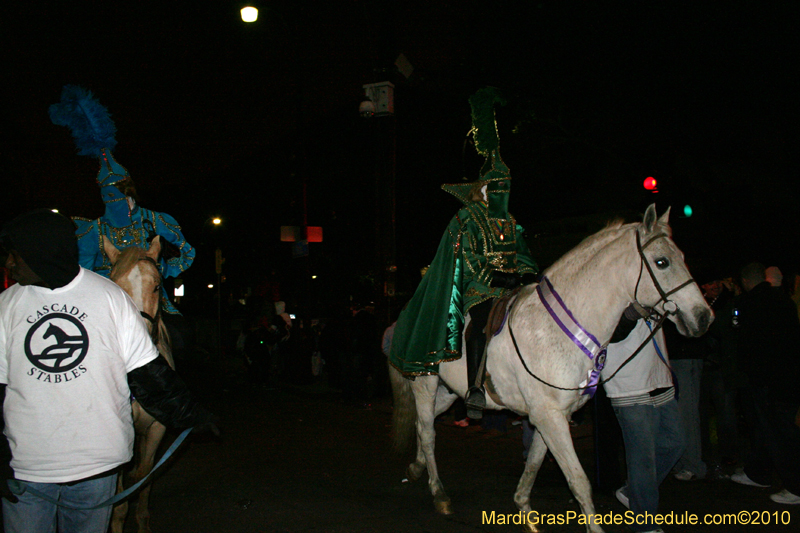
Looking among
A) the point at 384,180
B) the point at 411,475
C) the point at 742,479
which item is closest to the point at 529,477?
the point at 411,475

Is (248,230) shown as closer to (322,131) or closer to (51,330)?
(322,131)

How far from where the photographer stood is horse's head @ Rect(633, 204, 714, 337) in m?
3.87

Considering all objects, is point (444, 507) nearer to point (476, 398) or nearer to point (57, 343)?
point (476, 398)

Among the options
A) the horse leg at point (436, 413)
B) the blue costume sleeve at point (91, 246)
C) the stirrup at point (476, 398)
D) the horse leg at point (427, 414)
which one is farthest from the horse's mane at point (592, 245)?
the blue costume sleeve at point (91, 246)

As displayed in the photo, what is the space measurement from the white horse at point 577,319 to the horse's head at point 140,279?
8.83 feet

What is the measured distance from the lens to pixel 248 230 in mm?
31188

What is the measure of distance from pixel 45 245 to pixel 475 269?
3588 mm

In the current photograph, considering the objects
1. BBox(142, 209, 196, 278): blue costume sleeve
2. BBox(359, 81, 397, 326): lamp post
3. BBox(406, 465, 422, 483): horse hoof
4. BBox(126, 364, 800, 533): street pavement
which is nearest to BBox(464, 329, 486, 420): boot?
BBox(126, 364, 800, 533): street pavement

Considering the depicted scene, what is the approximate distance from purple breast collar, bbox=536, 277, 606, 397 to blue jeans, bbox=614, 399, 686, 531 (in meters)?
0.37

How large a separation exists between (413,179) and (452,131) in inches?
78.2

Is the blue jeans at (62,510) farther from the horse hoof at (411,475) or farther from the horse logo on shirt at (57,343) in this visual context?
the horse hoof at (411,475)

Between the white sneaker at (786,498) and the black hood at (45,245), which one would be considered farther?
the white sneaker at (786,498)

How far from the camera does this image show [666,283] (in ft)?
13.0

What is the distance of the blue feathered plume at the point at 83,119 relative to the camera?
19.0ft
